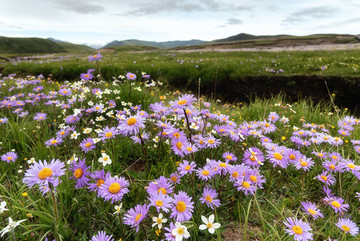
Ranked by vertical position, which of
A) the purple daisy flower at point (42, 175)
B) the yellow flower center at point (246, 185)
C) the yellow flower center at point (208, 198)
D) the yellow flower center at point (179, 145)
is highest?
the purple daisy flower at point (42, 175)

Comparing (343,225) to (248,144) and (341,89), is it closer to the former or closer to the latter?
(248,144)

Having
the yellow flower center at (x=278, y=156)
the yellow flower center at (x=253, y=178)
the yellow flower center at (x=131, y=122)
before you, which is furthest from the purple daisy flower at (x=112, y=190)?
the yellow flower center at (x=278, y=156)

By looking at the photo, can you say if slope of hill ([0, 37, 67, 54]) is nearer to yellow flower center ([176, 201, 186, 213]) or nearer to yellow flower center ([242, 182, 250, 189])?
yellow flower center ([176, 201, 186, 213])

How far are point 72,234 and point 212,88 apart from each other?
7818mm

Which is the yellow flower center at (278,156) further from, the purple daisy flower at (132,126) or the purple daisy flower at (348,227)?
Result: the purple daisy flower at (132,126)

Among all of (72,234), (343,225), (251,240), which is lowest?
(251,240)

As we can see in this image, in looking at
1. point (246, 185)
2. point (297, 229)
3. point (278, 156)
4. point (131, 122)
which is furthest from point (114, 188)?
point (278, 156)

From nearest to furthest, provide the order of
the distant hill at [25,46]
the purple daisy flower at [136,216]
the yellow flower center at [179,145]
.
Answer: the purple daisy flower at [136,216], the yellow flower center at [179,145], the distant hill at [25,46]

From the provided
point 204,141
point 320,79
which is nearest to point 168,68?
point 320,79

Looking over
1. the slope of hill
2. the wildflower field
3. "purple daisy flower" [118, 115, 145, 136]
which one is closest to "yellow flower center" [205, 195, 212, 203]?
the wildflower field

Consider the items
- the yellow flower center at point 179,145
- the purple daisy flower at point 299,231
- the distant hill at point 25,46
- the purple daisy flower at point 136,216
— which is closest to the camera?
the purple daisy flower at point 136,216

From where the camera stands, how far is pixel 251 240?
1.72 metres

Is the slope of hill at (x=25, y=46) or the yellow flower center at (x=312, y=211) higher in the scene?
the slope of hill at (x=25, y=46)

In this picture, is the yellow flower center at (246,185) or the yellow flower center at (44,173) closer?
the yellow flower center at (44,173)
